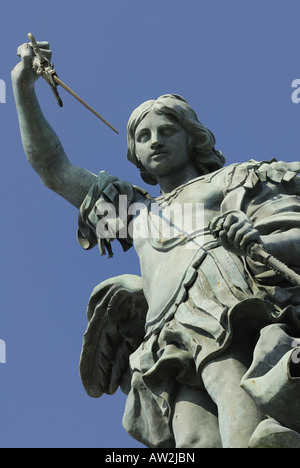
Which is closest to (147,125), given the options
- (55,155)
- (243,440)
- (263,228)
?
(55,155)

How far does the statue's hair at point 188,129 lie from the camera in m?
13.8

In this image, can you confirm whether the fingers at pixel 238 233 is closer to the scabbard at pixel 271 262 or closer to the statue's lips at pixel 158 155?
the scabbard at pixel 271 262

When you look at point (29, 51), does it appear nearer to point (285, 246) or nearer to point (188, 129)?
point (188, 129)

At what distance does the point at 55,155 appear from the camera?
1427 centimetres

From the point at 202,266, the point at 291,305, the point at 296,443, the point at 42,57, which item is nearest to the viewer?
the point at 296,443

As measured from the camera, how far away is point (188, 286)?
12.5 m

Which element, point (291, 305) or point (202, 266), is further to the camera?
point (202, 266)

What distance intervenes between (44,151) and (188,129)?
1.58 m

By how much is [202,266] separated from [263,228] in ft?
2.24

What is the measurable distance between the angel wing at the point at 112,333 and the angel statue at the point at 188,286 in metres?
0.01

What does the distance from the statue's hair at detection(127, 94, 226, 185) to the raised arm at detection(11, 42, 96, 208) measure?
64 centimetres

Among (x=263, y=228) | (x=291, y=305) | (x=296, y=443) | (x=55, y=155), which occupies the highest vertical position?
(x=55, y=155)

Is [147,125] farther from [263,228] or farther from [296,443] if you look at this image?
[296,443]

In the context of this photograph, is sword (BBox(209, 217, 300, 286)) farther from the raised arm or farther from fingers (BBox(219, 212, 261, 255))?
the raised arm
